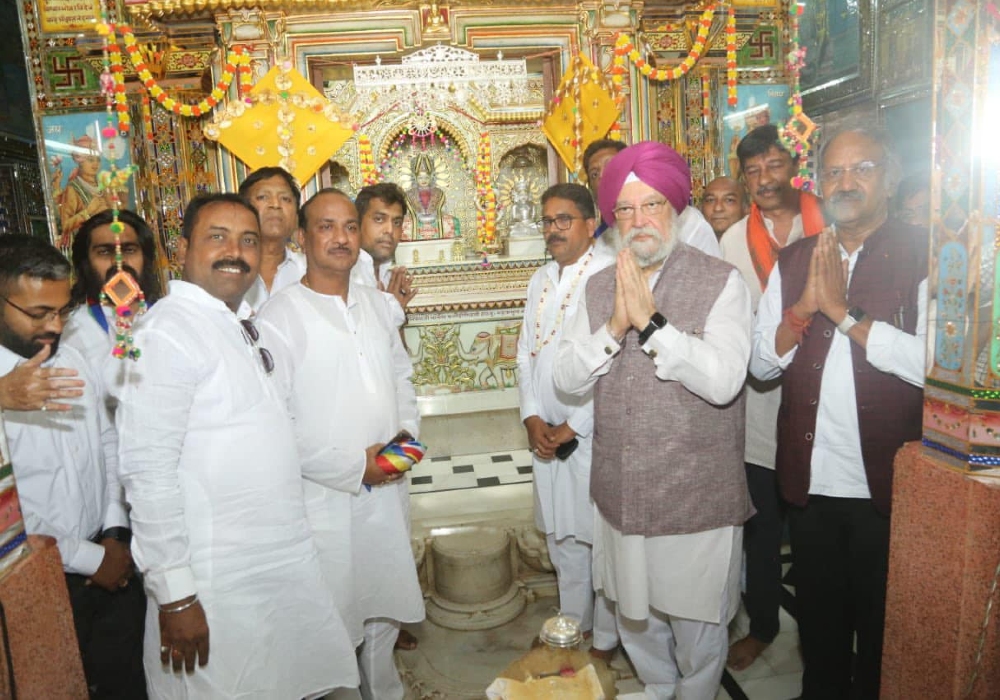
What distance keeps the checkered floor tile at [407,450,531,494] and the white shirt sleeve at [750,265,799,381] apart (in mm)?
2575

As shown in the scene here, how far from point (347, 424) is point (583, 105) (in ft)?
14.3

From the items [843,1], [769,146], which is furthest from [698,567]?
[843,1]

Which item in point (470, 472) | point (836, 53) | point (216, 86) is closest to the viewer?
point (470, 472)

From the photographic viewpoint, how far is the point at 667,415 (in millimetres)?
1916

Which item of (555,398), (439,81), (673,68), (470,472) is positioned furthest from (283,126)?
(555,398)

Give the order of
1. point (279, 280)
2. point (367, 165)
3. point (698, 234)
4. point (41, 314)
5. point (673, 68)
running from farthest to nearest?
1. point (367, 165)
2. point (673, 68)
3. point (279, 280)
4. point (698, 234)
5. point (41, 314)

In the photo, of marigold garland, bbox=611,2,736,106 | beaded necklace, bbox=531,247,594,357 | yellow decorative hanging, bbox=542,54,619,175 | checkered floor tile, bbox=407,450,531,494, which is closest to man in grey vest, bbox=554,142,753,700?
beaded necklace, bbox=531,247,594,357

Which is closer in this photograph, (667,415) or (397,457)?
(667,415)

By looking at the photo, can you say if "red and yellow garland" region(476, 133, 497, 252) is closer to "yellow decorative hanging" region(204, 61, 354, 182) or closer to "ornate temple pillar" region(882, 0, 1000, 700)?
"yellow decorative hanging" region(204, 61, 354, 182)

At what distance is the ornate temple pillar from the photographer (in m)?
1.41

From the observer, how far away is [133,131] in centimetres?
564

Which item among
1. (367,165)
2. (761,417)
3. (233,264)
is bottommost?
(761,417)

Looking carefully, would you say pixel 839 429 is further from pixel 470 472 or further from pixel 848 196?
pixel 470 472

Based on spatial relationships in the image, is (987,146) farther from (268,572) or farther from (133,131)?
(133,131)
